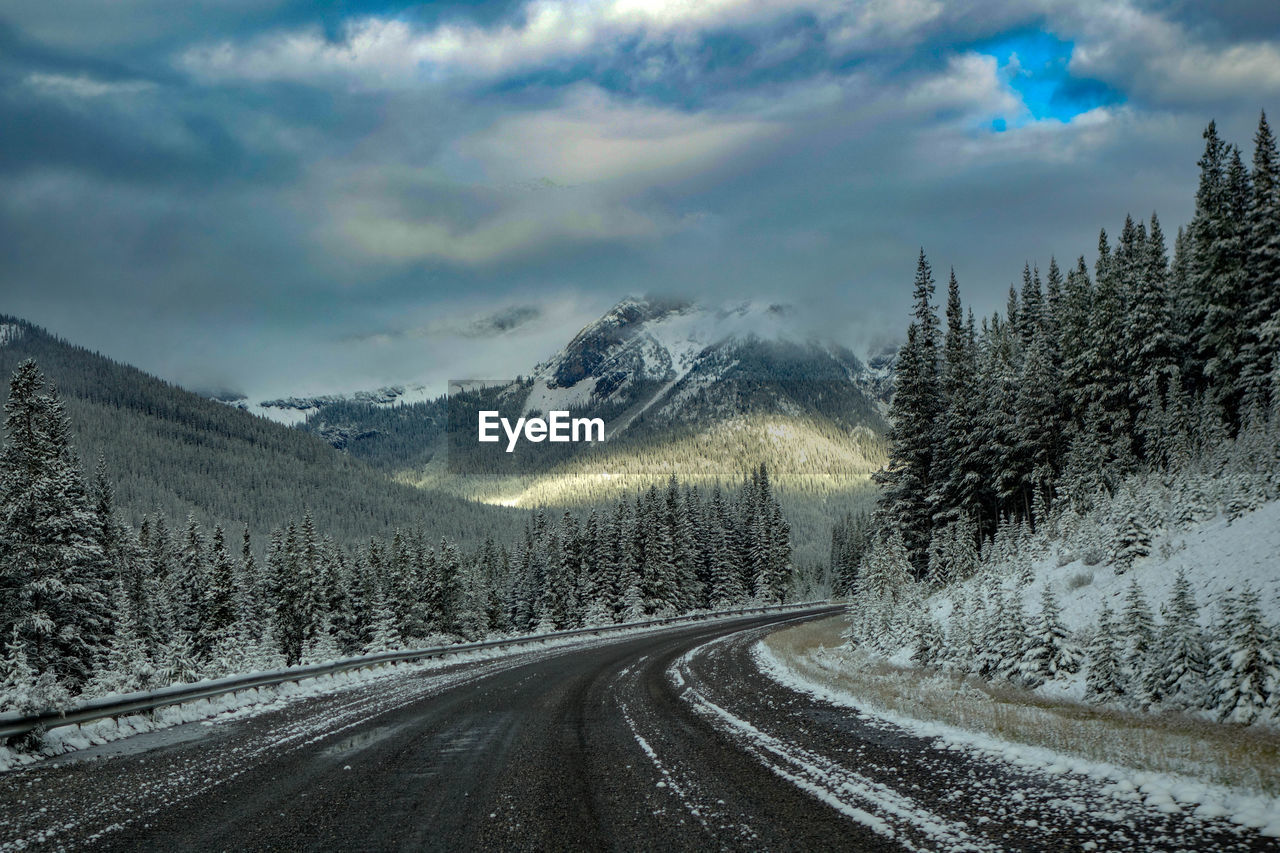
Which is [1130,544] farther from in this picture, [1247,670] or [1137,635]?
[1247,670]

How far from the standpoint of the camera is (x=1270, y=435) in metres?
22.2

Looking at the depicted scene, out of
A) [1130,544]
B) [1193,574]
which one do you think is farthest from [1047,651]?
[1130,544]

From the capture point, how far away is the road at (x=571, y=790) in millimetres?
6008

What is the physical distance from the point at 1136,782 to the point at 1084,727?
337 centimetres

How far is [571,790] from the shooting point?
307 inches

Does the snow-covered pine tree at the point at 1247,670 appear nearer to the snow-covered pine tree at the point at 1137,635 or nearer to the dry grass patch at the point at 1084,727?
the dry grass patch at the point at 1084,727

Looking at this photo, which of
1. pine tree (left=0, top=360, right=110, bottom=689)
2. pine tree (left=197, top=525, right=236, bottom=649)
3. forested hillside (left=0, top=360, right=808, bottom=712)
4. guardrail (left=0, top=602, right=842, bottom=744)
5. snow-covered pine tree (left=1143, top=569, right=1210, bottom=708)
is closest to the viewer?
guardrail (left=0, top=602, right=842, bottom=744)

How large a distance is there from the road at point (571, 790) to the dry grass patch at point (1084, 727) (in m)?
1.09

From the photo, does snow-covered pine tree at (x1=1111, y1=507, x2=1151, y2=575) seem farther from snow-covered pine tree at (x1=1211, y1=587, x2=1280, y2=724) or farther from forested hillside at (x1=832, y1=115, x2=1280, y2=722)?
snow-covered pine tree at (x1=1211, y1=587, x2=1280, y2=724)

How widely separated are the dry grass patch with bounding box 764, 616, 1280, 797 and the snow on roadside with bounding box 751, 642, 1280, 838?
0.76 ft

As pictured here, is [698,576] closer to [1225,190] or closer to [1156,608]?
[1225,190]

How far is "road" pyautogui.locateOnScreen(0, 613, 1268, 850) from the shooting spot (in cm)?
601

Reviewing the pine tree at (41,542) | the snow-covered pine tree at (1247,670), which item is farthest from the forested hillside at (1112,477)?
the pine tree at (41,542)

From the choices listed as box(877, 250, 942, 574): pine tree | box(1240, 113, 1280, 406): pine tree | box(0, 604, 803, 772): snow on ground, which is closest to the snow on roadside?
box(0, 604, 803, 772): snow on ground
